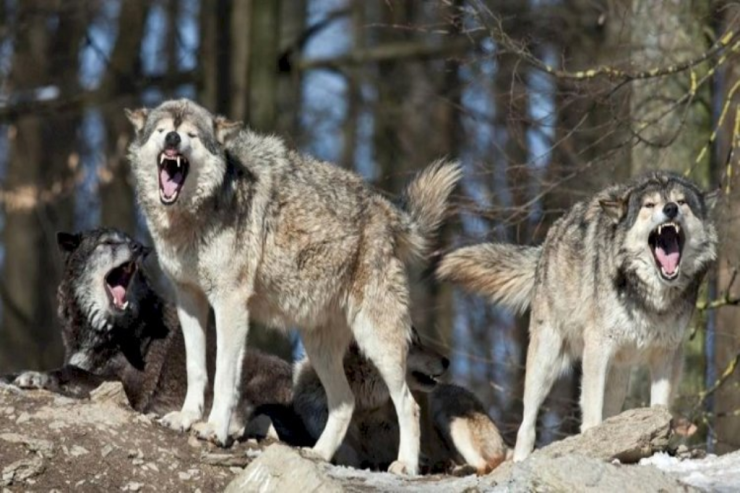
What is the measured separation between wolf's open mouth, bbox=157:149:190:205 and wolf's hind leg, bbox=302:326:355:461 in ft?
5.01

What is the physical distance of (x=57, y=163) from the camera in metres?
24.0

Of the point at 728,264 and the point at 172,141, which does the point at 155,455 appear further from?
the point at 728,264

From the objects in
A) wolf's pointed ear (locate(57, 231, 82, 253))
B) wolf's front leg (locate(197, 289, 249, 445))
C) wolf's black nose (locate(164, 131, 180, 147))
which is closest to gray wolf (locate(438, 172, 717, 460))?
wolf's front leg (locate(197, 289, 249, 445))

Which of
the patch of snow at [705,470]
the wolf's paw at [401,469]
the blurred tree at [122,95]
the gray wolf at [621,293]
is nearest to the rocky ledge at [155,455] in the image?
the patch of snow at [705,470]

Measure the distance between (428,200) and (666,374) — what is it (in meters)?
2.20

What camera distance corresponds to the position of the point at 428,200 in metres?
10.9

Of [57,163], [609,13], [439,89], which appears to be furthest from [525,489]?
[57,163]

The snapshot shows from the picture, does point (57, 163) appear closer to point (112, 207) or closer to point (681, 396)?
point (112, 207)

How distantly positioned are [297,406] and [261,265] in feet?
4.99

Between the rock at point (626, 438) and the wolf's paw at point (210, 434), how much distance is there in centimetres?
190

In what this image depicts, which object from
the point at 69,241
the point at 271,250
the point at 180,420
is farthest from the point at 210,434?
the point at 69,241

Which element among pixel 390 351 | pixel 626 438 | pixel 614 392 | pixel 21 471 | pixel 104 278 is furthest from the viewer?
pixel 104 278

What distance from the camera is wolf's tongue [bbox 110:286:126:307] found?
1045 centimetres

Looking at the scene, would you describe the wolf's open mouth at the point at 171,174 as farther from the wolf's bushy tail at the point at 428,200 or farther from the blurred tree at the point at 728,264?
the blurred tree at the point at 728,264
